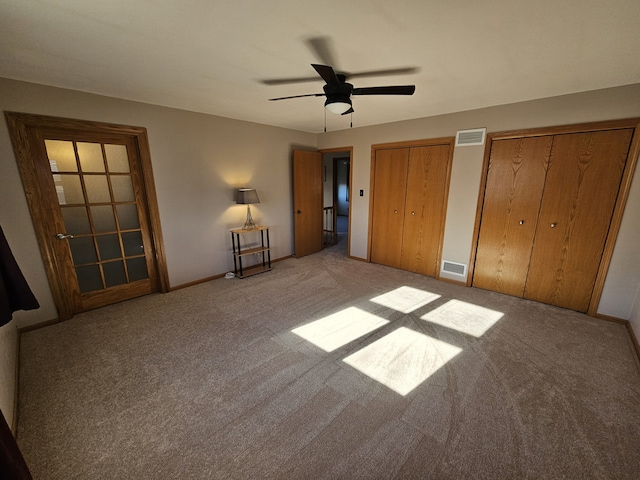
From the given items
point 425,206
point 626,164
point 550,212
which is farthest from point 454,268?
point 626,164

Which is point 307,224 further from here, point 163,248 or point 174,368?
point 174,368

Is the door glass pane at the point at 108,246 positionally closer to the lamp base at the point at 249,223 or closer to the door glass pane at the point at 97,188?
the door glass pane at the point at 97,188

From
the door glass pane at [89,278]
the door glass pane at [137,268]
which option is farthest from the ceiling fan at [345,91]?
the door glass pane at [89,278]

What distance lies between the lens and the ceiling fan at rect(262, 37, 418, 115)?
1769 mm

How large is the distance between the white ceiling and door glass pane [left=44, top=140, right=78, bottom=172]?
0.57 metres

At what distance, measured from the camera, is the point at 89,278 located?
2.99 metres

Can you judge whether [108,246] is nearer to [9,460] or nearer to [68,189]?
[68,189]

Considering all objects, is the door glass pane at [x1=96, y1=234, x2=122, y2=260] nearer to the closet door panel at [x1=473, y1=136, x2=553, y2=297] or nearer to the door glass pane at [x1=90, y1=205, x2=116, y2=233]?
the door glass pane at [x1=90, y1=205, x2=116, y2=233]

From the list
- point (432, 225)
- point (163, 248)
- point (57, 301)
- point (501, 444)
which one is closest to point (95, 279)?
point (57, 301)

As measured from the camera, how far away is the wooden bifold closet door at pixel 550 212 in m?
2.67

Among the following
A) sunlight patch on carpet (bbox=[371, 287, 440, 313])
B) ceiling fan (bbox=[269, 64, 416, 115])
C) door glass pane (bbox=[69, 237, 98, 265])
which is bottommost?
sunlight patch on carpet (bbox=[371, 287, 440, 313])

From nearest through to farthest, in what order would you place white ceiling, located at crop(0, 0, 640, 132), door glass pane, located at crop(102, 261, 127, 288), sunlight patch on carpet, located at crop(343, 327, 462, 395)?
1. white ceiling, located at crop(0, 0, 640, 132)
2. sunlight patch on carpet, located at crop(343, 327, 462, 395)
3. door glass pane, located at crop(102, 261, 127, 288)

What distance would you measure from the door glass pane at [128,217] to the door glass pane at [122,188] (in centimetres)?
9

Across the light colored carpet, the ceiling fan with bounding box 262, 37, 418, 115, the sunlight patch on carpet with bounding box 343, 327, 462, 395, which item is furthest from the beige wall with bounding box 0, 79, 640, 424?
the sunlight patch on carpet with bounding box 343, 327, 462, 395
